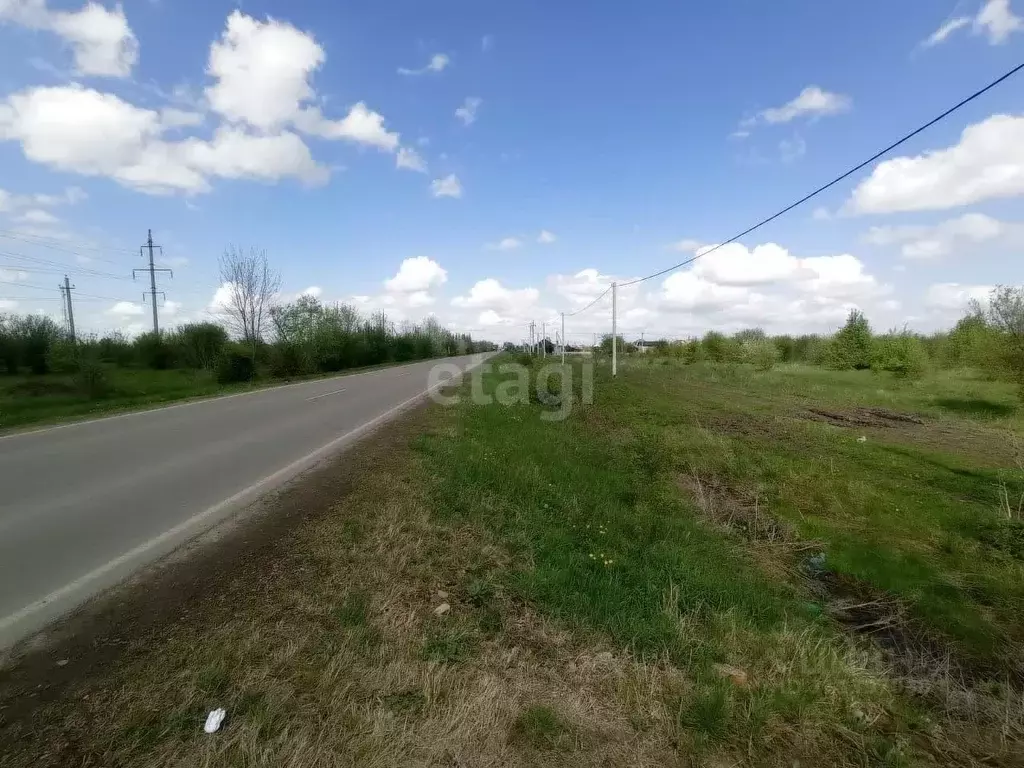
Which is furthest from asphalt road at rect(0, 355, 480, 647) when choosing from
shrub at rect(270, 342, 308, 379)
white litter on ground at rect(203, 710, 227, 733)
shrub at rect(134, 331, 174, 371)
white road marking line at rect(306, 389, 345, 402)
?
shrub at rect(134, 331, 174, 371)

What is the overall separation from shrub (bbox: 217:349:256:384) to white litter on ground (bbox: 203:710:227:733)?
93.8 ft

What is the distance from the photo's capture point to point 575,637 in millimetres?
3570

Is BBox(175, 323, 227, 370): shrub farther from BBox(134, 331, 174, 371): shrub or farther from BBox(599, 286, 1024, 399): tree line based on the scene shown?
BBox(599, 286, 1024, 399): tree line

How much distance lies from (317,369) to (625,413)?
95.4ft

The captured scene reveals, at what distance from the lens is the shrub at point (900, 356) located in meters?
38.5

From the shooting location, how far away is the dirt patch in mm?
17125

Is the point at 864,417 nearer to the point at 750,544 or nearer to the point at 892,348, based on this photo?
the point at 750,544

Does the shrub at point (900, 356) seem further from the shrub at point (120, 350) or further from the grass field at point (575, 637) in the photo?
the shrub at point (120, 350)

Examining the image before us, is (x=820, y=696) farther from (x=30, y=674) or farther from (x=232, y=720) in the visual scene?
(x=30, y=674)

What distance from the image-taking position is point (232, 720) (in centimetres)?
251

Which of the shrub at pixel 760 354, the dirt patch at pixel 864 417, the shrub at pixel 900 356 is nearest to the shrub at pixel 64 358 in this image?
the dirt patch at pixel 864 417

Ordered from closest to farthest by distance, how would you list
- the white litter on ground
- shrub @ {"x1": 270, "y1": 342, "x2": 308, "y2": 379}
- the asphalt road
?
1. the white litter on ground
2. the asphalt road
3. shrub @ {"x1": 270, "y1": 342, "x2": 308, "y2": 379}

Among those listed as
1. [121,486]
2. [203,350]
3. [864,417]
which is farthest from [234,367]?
[864,417]

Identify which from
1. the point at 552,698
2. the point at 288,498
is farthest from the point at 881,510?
the point at 288,498
